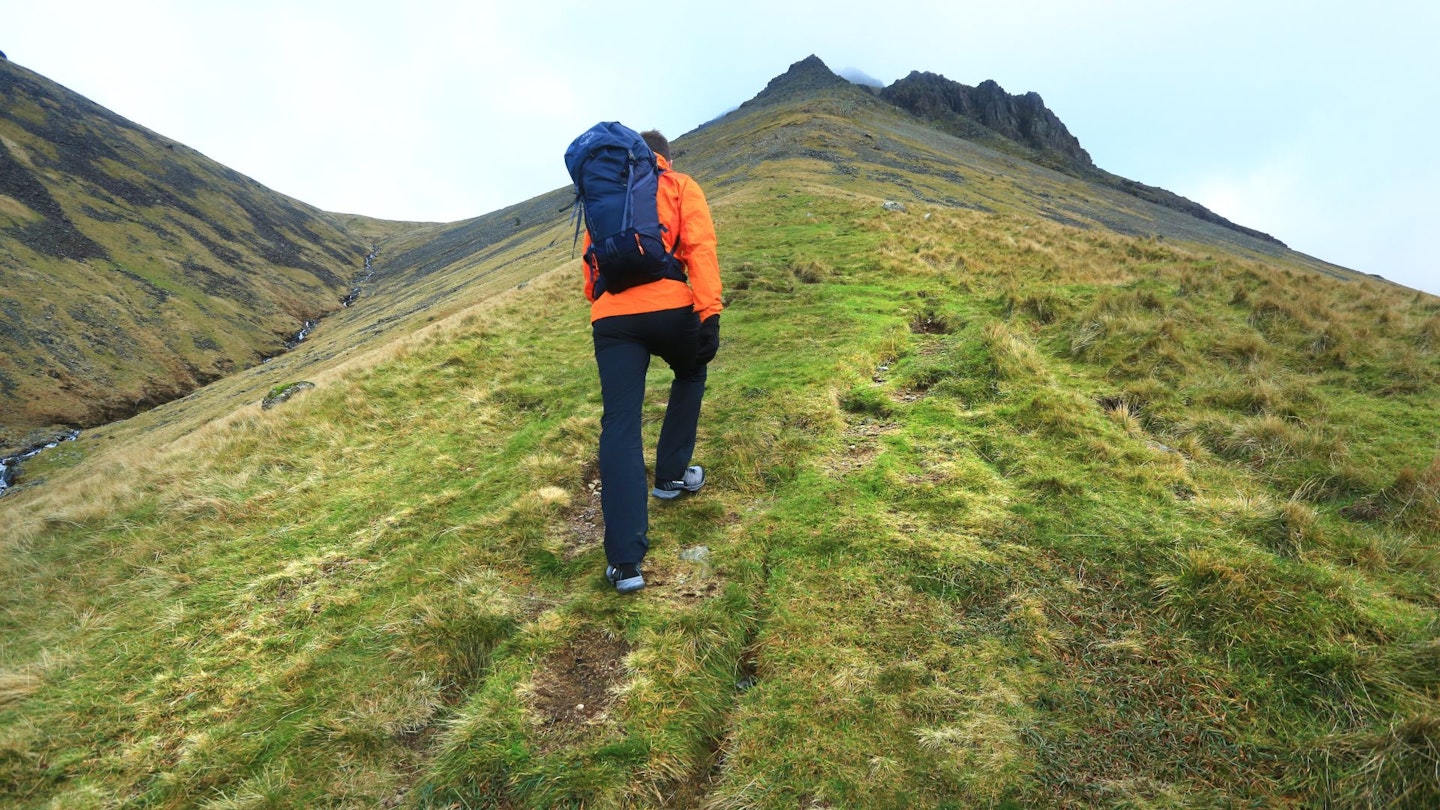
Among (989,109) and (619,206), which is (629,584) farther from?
(989,109)

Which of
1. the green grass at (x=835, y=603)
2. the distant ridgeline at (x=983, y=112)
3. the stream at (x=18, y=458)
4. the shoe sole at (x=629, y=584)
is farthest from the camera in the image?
the distant ridgeline at (x=983, y=112)

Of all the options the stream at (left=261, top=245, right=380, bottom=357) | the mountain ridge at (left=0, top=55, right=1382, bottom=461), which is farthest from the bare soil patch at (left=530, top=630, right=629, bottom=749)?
the stream at (left=261, top=245, right=380, bottom=357)

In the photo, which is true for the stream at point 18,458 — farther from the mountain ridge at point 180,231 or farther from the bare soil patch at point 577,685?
the bare soil patch at point 577,685

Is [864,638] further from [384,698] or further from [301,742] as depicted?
[301,742]

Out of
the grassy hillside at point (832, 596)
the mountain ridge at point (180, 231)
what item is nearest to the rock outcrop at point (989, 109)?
the mountain ridge at point (180, 231)

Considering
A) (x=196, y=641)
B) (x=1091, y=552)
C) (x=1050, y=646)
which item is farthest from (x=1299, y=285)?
(x=196, y=641)

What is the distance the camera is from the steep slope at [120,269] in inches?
1961

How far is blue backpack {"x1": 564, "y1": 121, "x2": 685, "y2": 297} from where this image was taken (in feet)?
16.3

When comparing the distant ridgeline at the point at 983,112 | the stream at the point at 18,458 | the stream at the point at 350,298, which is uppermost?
the distant ridgeline at the point at 983,112

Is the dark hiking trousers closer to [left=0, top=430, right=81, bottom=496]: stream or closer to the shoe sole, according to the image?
the shoe sole

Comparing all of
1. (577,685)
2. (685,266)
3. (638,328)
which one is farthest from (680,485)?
(577,685)

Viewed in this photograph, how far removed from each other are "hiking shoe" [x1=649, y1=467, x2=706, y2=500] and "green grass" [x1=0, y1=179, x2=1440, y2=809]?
0.21 m

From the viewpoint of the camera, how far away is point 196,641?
4891mm

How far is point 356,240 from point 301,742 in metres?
165
